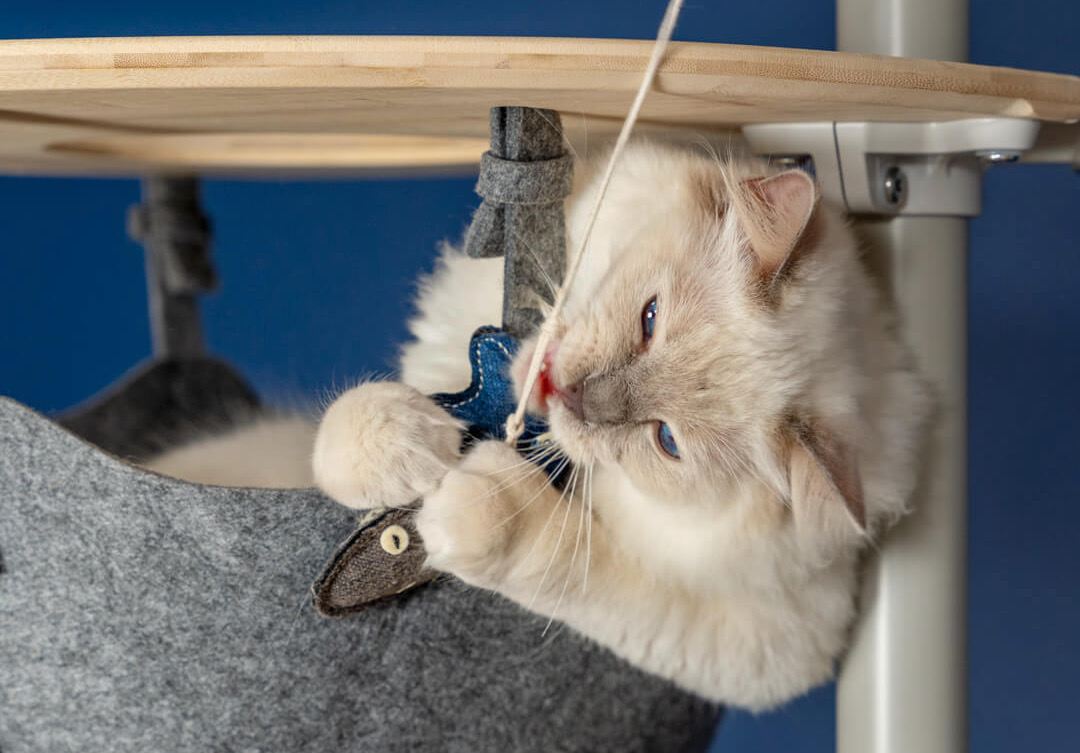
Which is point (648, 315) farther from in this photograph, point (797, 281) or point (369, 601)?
point (369, 601)

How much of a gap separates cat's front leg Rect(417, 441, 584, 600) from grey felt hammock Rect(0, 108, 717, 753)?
0.05 m

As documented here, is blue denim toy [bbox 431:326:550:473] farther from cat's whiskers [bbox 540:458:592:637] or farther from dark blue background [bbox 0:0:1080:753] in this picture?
dark blue background [bbox 0:0:1080:753]

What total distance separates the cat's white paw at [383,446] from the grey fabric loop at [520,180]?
20 cm

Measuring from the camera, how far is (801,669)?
3.84 feet

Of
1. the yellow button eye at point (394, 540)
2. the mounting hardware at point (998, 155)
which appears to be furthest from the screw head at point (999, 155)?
the yellow button eye at point (394, 540)

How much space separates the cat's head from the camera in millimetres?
1026

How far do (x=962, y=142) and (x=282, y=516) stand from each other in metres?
0.70

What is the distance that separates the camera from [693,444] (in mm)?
1053

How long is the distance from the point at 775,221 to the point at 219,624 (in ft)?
2.06

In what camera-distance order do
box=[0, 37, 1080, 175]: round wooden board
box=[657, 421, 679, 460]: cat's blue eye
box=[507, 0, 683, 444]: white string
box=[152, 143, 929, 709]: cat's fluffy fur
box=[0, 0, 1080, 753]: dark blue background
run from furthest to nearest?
box=[0, 0, 1080, 753]: dark blue background → box=[657, 421, 679, 460]: cat's blue eye → box=[152, 143, 929, 709]: cat's fluffy fur → box=[507, 0, 683, 444]: white string → box=[0, 37, 1080, 175]: round wooden board

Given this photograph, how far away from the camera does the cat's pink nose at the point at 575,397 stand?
1029 millimetres

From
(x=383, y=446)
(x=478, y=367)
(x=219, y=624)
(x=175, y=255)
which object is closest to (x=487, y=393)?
(x=478, y=367)

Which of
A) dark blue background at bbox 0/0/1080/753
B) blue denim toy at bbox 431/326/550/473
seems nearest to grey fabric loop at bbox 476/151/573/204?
blue denim toy at bbox 431/326/550/473

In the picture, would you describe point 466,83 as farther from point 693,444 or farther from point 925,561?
point 925,561
